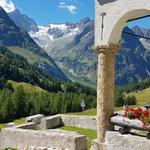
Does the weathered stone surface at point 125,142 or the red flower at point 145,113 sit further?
the red flower at point 145,113

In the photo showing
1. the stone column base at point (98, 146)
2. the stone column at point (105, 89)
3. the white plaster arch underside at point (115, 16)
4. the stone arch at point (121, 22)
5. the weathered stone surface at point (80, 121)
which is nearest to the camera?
the white plaster arch underside at point (115, 16)

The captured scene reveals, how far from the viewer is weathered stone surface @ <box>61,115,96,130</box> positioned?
1192 inches

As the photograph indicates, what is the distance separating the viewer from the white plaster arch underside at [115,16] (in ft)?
58.3

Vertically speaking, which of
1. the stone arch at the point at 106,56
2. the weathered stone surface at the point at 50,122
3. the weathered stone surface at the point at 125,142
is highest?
the stone arch at the point at 106,56

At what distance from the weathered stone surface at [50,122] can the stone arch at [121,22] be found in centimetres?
1248

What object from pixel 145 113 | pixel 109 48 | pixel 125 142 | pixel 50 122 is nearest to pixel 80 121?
pixel 50 122

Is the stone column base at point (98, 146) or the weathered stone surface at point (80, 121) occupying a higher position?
the weathered stone surface at point (80, 121)

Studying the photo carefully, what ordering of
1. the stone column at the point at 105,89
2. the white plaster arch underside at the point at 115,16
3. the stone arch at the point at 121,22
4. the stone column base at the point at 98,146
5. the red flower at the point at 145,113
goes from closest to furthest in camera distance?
the red flower at the point at 145,113 → the white plaster arch underside at the point at 115,16 → the stone arch at the point at 121,22 → the stone column base at the point at 98,146 → the stone column at the point at 105,89

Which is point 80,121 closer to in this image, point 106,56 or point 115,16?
point 106,56

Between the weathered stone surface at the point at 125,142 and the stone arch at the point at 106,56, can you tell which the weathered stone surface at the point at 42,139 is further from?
the weathered stone surface at the point at 125,142

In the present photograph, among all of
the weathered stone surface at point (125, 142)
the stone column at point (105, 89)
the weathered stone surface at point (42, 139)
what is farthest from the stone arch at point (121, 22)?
the weathered stone surface at point (42, 139)

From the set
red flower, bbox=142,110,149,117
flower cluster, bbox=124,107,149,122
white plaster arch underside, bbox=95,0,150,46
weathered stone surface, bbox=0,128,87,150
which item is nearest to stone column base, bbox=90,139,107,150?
weathered stone surface, bbox=0,128,87,150

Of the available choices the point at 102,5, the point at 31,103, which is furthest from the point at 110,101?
the point at 31,103

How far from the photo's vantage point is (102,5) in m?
19.5
